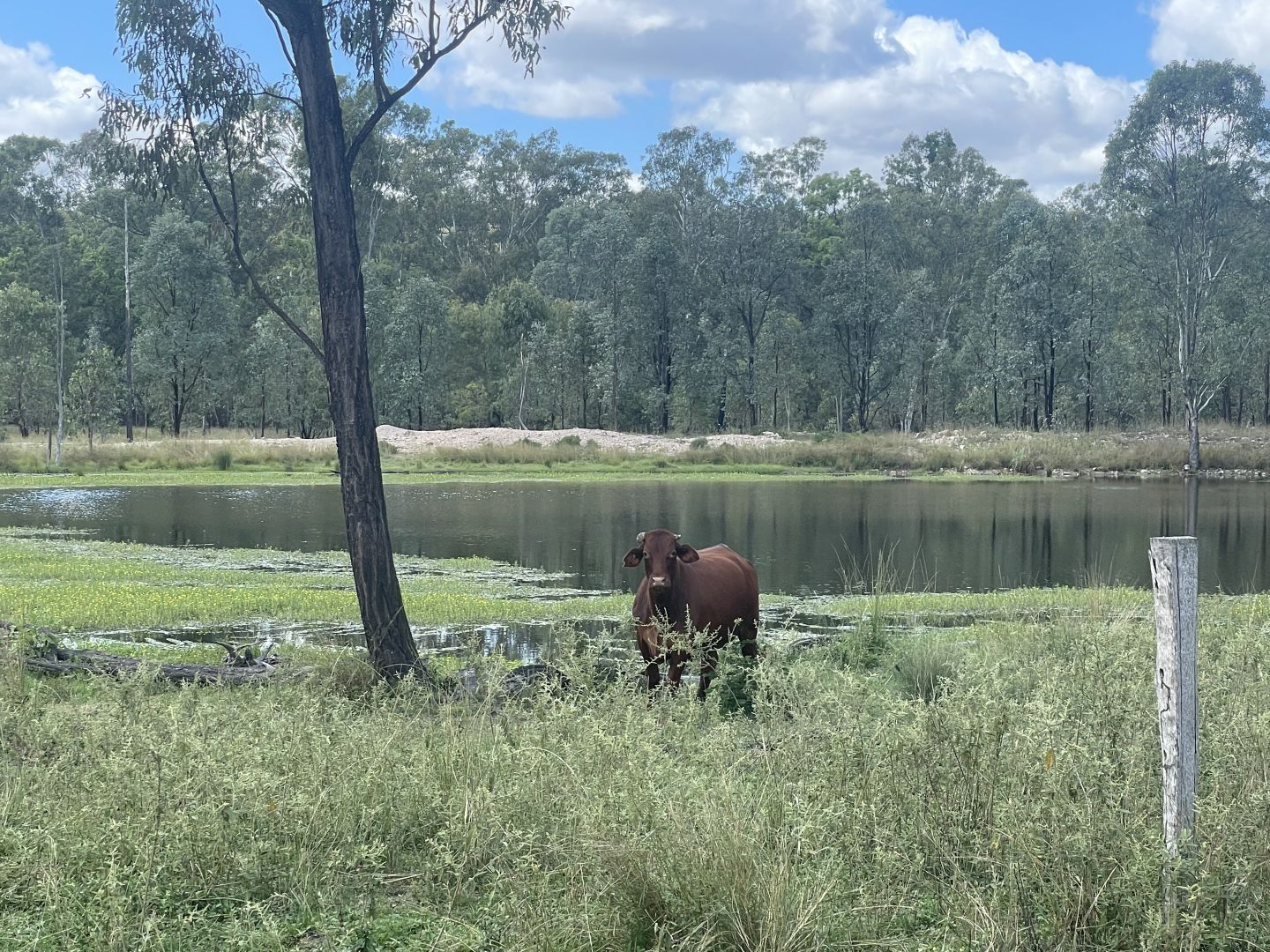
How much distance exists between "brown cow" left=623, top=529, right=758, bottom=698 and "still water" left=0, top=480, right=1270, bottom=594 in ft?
23.1

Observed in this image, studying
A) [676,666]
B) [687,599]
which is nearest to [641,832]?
[676,666]

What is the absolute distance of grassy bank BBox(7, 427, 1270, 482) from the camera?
167 ft

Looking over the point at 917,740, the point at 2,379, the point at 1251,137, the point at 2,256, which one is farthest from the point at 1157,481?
the point at 2,256

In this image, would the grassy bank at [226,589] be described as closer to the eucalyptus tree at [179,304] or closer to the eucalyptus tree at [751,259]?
the eucalyptus tree at [179,304]

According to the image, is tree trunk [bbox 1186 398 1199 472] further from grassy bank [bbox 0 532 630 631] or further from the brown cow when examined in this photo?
the brown cow

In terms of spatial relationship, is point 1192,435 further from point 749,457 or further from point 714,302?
point 714,302

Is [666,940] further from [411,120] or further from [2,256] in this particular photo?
[411,120]

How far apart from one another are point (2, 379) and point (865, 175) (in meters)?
65.1

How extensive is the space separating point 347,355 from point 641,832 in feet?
21.6

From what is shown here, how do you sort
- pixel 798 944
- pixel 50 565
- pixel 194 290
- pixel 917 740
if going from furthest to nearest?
pixel 194 290, pixel 50 565, pixel 917 740, pixel 798 944

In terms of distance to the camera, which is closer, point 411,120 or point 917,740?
point 917,740

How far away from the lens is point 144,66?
11.6 m

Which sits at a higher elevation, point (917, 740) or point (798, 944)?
point (917, 740)

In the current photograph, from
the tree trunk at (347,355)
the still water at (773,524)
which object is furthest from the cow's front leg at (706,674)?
the still water at (773,524)
